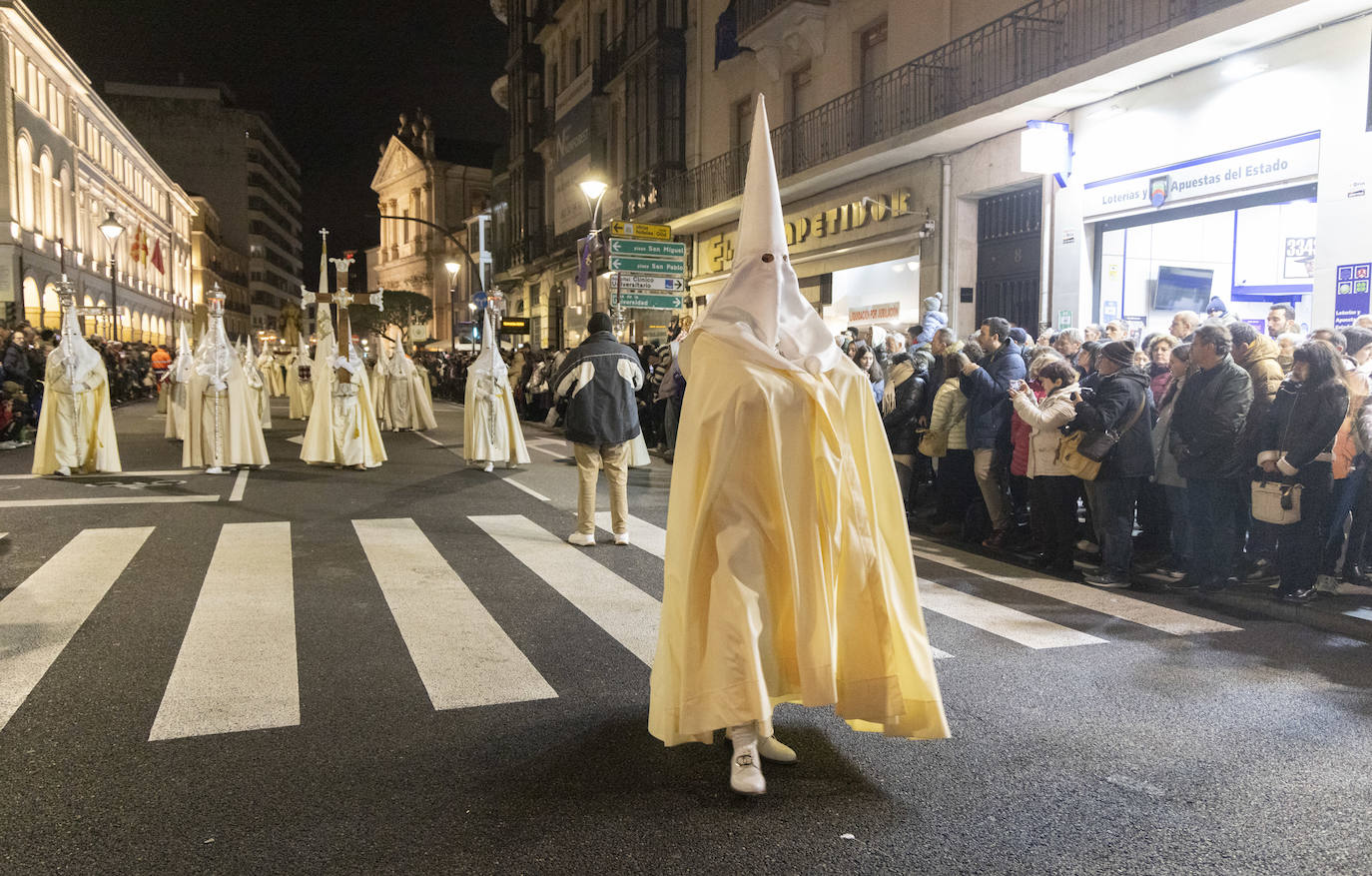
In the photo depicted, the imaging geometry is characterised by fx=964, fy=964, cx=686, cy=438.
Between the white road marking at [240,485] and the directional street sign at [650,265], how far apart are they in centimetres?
851

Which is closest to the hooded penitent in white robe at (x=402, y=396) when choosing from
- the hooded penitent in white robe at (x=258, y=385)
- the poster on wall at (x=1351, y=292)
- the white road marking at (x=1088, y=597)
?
the hooded penitent in white robe at (x=258, y=385)

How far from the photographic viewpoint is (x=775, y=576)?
141 inches

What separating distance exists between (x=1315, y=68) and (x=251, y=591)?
11547mm

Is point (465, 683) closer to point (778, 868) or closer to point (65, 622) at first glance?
point (778, 868)

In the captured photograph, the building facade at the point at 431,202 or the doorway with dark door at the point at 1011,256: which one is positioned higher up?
the building facade at the point at 431,202

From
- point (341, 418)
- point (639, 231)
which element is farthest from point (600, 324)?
point (639, 231)

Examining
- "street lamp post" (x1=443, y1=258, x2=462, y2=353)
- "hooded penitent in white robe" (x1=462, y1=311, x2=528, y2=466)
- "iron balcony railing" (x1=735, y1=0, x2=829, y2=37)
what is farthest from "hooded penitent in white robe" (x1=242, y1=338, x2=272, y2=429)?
"street lamp post" (x1=443, y1=258, x2=462, y2=353)

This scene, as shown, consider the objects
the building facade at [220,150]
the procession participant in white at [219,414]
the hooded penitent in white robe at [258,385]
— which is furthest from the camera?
the building facade at [220,150]

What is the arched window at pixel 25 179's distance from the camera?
36344 millimetres

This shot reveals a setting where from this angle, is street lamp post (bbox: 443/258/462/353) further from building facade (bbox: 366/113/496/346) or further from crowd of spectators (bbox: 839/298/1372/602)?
crowd of spectators (bbox: 839/298/1372/602)

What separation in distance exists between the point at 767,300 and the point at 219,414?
38.0 ft

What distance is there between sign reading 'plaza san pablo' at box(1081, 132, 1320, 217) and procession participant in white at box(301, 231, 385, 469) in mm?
10726

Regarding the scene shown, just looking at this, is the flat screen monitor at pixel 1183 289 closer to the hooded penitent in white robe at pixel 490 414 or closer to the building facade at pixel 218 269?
the hooded penitent in white robe at pixel 490 414

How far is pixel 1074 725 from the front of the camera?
4.21 meters
